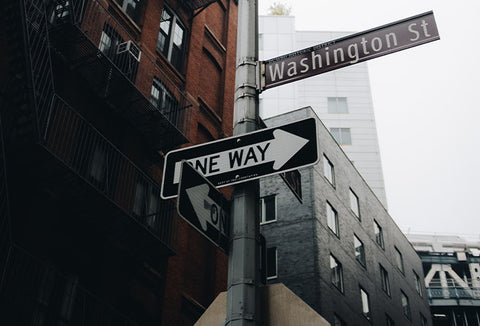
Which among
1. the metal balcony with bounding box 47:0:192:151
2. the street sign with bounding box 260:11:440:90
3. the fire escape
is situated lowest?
the street sign with bounding box 260:11:440:90

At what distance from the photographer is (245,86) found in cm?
588

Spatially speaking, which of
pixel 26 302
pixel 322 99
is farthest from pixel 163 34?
pixel 322 99

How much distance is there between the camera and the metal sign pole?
4.41 meters

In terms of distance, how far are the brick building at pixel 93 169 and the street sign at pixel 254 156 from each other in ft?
14.9

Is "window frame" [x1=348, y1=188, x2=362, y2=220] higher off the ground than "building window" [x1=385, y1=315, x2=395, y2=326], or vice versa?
"window frame" [x1=348, y1=188, x2=362, y2=220]

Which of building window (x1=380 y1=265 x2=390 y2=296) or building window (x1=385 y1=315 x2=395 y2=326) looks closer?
building window (x1=385 y1=315 x2=395 y2=326)

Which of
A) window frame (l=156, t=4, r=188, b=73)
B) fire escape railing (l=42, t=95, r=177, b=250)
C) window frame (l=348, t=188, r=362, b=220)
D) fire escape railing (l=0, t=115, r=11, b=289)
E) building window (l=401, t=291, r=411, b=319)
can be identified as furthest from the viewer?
building window (l=401, t=291, r=411, b=319)

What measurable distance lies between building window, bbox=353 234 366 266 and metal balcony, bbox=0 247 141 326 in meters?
20.9

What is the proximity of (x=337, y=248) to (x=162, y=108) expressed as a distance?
51.2ft

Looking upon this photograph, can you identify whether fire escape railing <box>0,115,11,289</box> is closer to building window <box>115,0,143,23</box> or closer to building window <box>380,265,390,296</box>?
building window <box>115,0,143,23</box>

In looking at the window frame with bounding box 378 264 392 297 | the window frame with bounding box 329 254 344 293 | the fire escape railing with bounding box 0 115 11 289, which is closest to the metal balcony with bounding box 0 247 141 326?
the fire escape railing with bounding box 0 115 11 289

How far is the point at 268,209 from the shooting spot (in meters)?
29.5

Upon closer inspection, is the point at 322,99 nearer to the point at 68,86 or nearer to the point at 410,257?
the point at 410,257

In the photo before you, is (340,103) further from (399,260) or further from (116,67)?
(116,67)
